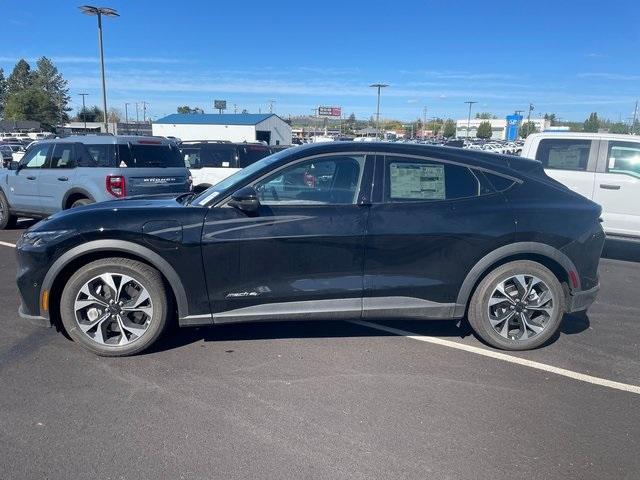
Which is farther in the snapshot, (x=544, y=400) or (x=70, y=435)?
(x=544, y=400)

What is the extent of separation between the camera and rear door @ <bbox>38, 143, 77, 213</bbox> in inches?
345

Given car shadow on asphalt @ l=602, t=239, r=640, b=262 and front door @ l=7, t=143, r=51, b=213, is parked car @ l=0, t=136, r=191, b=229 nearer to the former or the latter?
front door @ l=7, t=143, r=51, b=213

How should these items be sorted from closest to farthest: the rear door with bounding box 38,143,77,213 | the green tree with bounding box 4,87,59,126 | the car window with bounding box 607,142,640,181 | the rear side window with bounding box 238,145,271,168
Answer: the car window with bounding box 607,142,640,181 < the rear door with bounding box 38,143,77,213 < the rear side window with bounding box 238,145,271,168 < the green tree with bounding box 4,87,59,126

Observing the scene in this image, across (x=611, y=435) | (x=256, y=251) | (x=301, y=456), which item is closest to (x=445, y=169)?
(x=256, y=251)

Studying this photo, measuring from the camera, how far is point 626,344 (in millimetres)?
4566

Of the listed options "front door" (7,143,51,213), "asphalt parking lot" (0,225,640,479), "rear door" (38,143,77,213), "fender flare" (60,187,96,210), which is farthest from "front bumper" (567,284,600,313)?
"front door" (7,143,51,213)

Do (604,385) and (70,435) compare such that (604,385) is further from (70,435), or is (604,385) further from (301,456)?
(70,435)

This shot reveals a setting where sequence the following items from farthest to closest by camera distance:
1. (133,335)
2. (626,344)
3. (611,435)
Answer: (626,344)
(133,335)
(611,435)

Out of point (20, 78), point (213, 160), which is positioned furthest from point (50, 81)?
point (213, 160)

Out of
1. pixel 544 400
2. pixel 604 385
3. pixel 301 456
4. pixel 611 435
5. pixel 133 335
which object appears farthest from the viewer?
pixel 133 335

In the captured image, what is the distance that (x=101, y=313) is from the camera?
4.00 m

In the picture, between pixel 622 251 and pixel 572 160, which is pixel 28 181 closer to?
pixel 572 160

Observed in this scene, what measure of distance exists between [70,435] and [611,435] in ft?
10.6

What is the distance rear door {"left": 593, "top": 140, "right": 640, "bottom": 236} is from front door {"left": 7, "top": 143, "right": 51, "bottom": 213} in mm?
9345
